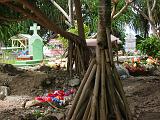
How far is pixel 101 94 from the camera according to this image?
15.8ft

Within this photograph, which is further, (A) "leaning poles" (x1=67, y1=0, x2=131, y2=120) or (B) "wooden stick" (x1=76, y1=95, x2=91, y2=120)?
(B) "wooden stick" (x1=76, y1=95, x2=91, y2=120)

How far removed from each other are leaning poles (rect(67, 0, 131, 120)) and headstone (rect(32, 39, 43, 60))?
1320 centimetres

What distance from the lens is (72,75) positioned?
33.6 feet

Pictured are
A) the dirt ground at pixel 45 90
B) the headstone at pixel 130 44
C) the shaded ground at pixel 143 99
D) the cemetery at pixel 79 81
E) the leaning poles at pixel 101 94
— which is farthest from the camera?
the headstone at pixel 130 44

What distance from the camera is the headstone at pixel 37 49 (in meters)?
18.1

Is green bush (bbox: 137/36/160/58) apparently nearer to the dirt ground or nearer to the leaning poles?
the dirt ground

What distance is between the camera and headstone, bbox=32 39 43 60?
18.1 m

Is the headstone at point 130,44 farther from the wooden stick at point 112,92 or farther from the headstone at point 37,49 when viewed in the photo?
the wooden stick at point 112,92

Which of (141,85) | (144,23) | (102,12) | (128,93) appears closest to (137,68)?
(141,85)

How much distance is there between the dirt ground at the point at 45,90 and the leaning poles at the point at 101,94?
1.27 meters

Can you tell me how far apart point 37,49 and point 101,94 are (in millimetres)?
13749

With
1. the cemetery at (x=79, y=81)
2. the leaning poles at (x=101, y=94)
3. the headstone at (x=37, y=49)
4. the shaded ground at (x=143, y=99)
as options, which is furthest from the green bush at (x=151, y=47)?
the leaning poles at (x=101, y=94)

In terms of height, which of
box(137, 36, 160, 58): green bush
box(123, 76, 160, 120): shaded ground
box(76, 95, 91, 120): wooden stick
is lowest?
box(123, 76, 160, 120): shaded ground

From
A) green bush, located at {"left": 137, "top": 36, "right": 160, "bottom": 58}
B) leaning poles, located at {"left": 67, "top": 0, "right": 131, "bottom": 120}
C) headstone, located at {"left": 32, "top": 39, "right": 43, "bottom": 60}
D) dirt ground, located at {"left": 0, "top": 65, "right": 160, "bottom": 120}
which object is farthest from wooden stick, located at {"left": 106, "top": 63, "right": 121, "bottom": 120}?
headstone, located at {"left": 32, "top": 39, "right": 43, "bottom": 60}
